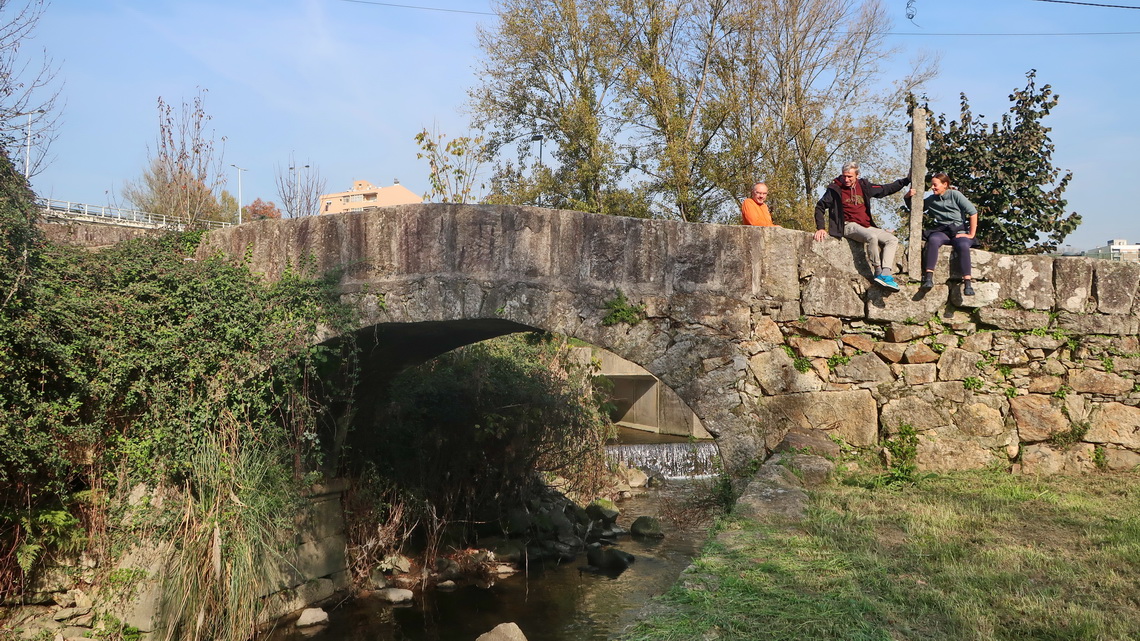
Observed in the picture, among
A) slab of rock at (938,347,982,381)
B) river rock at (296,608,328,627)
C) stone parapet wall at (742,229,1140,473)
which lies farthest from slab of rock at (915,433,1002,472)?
river rock at (296,608,328,627)

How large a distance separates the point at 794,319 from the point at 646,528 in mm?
5185

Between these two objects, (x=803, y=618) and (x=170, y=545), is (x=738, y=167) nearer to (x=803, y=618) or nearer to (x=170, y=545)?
(x=170, y=545)

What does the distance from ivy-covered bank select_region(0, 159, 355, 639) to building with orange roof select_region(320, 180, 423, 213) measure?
22227 millimetres

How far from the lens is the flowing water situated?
26.4 feet

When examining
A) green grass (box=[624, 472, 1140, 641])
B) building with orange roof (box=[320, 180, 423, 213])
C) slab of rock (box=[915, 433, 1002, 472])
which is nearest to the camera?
green grass (box=[624, 472, 1140, 641])

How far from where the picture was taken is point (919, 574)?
3.81 m

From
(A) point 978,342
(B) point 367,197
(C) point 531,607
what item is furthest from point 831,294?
(B) point 367,197

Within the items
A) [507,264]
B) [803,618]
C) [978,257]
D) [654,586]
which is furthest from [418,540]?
[803,618]

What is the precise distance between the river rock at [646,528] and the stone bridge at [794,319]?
4628mm

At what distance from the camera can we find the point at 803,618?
10.6ft

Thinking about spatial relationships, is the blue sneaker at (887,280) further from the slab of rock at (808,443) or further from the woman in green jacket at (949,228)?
the slab of rock at (808,443)

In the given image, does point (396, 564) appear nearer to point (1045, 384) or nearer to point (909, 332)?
point (909, 332)

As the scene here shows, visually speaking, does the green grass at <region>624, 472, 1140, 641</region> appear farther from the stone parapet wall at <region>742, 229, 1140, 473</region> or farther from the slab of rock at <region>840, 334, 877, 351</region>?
the slab of rock at <region>840, 334, 877, 351</region>

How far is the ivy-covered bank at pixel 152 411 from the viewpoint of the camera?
615 centimetres
